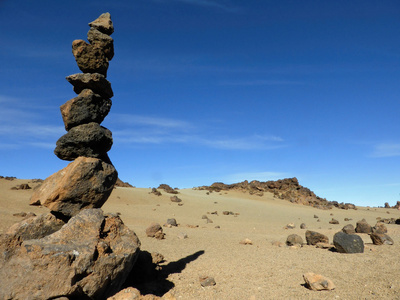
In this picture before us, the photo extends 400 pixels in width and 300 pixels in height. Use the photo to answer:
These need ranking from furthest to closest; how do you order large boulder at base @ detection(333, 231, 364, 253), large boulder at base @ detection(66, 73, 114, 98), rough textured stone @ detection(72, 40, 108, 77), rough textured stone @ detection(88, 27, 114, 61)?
large boulder at base @ detection(333, 231, 364, 253) < rough textured stone @ detection(88, 27, 114, 61) < rough textured stone @ detection(72, 40, 108, 77) < large boulder at base @ detection(66, 73, 114, 98)

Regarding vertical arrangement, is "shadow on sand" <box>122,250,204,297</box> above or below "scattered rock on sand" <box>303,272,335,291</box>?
below

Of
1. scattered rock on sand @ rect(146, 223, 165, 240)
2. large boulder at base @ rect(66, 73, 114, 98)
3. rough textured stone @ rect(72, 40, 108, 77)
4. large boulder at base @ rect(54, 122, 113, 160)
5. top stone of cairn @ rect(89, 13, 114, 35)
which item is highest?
top stone of cairn @ rect(89, 13, 114, 35)

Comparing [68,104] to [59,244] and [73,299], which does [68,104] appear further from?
[73,299]

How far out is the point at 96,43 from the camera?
27.2 feet

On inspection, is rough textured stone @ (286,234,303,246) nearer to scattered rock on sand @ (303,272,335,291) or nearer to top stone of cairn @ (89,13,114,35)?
scattered rock on sand @ (303,272,335,291)

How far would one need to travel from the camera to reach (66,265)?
5457 millimetres

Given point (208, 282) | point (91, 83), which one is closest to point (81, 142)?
point (91, 83)

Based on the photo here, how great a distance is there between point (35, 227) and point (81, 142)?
89.7 inches

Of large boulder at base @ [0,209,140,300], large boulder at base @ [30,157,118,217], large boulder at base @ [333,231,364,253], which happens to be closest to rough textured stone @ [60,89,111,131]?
large boulder at base @ [30,157,118,217]

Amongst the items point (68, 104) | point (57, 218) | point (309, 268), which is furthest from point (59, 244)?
point (309, 268)

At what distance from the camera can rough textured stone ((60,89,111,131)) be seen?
7992 millimetres

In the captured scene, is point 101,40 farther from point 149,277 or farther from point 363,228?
point 363,228

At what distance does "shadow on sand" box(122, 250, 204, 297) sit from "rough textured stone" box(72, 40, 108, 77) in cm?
522

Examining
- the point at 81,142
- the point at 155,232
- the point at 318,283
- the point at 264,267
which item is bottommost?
the point at 264,267
